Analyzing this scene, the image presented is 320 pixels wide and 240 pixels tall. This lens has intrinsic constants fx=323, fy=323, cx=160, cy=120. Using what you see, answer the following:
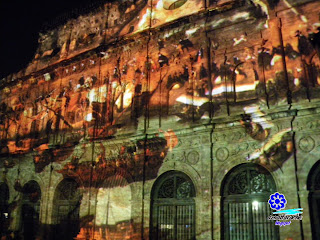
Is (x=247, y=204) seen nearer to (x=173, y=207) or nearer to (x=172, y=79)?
(x=173, y=207)

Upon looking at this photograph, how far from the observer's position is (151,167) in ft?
40.0

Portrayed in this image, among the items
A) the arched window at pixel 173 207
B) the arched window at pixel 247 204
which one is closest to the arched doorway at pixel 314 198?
the arched window at pixel 247 204

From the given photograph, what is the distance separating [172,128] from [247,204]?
12.5 ft

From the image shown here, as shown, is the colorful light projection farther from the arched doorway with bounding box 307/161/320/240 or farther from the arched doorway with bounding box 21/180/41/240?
the arched doorway with bounding box 307/161/320/240

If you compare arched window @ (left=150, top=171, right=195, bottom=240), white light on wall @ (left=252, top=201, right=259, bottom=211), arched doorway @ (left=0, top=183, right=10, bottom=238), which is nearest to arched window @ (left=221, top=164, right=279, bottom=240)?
white light on wall @ (left=252, top=201, right=259, bottom=211)

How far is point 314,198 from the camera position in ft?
30.0

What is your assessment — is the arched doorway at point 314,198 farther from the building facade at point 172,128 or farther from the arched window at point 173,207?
the arched window at point 173,207

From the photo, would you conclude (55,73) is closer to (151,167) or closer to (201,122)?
(151,167)

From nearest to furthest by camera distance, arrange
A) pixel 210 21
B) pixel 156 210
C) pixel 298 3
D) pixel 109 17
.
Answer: pixel 298 3 < pixel 156 210 < pixel 210 21 < pixel 109 17

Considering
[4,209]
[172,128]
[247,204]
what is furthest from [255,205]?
[4,209]

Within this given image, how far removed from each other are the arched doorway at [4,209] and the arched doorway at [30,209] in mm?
1136

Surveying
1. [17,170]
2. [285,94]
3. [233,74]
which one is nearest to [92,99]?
[17,170]

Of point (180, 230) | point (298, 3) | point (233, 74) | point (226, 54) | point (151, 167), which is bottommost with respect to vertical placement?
point (180, 230)

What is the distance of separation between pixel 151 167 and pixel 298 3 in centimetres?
769
